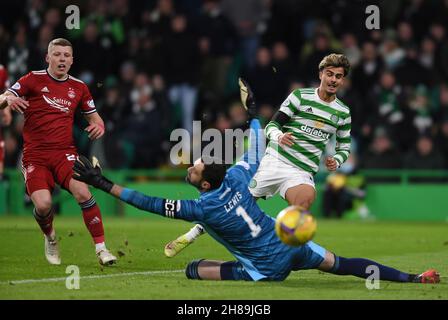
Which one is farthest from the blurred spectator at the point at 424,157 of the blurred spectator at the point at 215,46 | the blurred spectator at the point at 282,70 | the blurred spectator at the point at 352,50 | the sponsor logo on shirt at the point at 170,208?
the sponsor logo on shirt at the point at 170,208

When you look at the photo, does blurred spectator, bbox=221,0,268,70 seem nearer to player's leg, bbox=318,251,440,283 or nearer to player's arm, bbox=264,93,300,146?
player's arm, bbox=264,93,300,146

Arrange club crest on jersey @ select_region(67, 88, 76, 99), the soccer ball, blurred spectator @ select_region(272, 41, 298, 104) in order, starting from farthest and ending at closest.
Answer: blurred spectator @ select_region(272, 41, 298, 104) → club crest on jersey @ select_region(67, 88, 76, 99) → the soccer ball

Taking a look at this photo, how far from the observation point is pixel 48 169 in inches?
441

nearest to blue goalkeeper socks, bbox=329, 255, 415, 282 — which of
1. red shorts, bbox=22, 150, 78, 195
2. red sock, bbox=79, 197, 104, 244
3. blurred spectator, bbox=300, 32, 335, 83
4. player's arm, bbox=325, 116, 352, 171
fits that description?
player's arm, bbox=325, 116, 352, 171

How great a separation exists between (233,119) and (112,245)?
715 centimetres

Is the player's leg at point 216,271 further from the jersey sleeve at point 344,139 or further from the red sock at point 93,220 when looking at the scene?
the jersey sleeve at point 344,139

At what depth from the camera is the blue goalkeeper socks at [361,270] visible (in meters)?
9.46

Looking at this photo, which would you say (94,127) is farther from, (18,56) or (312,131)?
(18,56)

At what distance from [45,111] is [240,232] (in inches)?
125

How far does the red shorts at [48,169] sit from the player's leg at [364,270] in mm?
3227

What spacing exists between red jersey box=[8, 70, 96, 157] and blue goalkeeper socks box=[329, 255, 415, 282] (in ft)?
11.6

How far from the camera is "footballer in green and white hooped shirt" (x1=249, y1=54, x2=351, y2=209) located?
1107 centimetres

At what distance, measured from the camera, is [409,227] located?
1850cm

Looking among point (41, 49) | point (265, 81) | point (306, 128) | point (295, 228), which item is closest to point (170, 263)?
point (306, 128)
